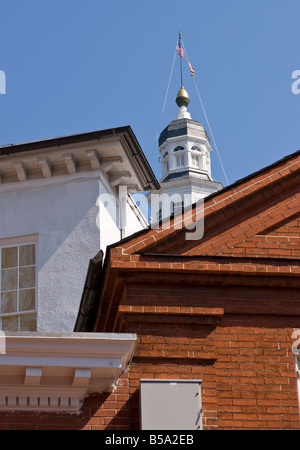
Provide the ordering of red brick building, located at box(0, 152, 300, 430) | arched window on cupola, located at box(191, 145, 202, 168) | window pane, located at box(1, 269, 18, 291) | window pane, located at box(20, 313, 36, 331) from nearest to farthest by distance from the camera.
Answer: red brick building, located at box(0, 152, 300, 430) < window pane, located at box(20, 313, 36, 331) < window pane, located at box(1, 269, 18, 291) < arched window on cupola, located at box(191, 145, 202, 168)

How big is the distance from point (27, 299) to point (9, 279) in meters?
0.52

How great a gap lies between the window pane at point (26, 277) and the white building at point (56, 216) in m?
0.02

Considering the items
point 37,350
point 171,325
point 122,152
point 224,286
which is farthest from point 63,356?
point 122,152

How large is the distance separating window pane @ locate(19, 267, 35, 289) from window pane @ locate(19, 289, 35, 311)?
0.12m

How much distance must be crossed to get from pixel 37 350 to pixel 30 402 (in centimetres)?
76

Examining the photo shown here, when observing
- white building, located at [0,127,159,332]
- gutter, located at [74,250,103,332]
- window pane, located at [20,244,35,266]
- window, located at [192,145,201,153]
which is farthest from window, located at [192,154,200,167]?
gutter, located at [74,250,103,332]

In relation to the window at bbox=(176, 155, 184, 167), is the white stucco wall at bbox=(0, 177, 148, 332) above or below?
below

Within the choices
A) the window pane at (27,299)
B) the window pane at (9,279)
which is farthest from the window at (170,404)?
the window pane at (9,279)

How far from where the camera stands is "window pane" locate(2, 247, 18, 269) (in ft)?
60.6

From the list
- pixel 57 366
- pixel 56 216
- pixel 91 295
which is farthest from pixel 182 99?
pixel 57 366

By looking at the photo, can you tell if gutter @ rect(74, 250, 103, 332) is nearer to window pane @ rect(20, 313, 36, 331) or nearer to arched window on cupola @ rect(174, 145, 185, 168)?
window pane @ rect(20, 313, 36, 331)

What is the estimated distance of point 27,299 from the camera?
18359 millimetres

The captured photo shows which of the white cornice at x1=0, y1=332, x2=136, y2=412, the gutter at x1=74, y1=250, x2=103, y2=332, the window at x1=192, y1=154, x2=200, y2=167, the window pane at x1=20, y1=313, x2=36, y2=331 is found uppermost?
the window at x1=192, y1=154, x2=200, y2=167

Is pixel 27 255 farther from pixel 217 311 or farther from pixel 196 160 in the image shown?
pixel 196 160
